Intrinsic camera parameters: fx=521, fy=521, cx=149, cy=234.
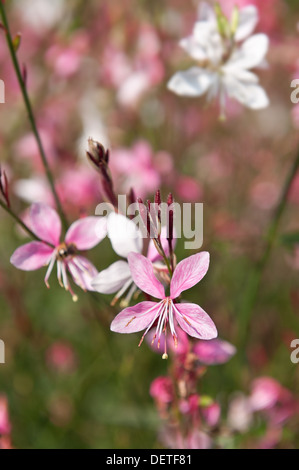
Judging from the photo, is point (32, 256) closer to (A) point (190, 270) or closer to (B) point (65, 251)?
(B) point (65, 251)

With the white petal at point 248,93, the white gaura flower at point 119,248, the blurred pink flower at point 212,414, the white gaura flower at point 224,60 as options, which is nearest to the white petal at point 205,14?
the white gaura flower at point 224,60

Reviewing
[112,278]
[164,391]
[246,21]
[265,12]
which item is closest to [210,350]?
[164,391]

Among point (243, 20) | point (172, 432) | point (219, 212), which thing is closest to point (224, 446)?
point (172, 432)

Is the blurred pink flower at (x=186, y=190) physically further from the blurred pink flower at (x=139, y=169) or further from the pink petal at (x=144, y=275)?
the pink petal at (x=144, y=275)

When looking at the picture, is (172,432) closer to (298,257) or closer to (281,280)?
(298,257)

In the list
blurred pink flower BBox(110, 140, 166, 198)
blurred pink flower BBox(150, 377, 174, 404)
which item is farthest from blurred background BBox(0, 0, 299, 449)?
blurred pink flower BBox(150, 377, 174, 404)

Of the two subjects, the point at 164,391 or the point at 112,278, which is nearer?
the point at 112,278
